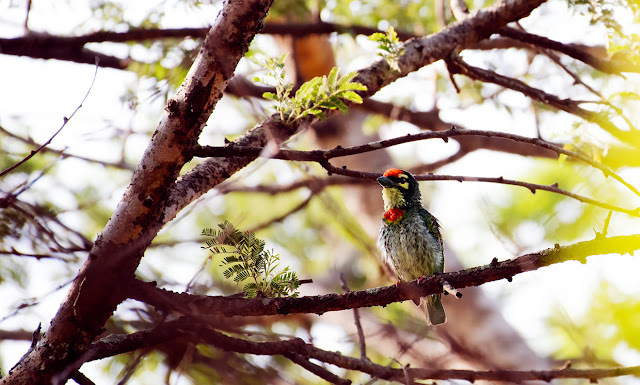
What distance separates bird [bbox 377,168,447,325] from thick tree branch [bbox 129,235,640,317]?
6.68ft

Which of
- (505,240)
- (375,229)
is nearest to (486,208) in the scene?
(505,240)

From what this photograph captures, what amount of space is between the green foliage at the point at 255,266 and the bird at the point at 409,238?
2.02m

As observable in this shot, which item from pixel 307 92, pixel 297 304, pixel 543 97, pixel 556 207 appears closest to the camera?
pixel 297 304

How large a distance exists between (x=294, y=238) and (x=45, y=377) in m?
6.20

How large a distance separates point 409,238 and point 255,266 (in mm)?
2280

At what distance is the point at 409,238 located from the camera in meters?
5.01

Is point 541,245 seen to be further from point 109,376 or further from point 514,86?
point 109,376

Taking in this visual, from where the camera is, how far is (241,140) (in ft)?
11.3

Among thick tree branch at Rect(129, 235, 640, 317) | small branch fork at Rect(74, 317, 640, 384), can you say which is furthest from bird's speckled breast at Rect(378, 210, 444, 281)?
thick tree branch at Rect(129, 235, 640, 317)

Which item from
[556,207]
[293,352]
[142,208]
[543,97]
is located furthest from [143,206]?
[556,207]

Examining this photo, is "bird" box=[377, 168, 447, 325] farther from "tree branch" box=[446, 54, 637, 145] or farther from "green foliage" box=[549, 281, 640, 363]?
"green foliage" box=[549, 281, 640, 363]

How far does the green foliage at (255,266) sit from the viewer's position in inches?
117

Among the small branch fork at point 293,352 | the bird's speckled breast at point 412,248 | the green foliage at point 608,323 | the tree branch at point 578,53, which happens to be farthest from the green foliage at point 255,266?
the green foliage at point 608,323

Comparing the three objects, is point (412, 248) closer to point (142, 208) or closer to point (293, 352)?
point (293, 352)
